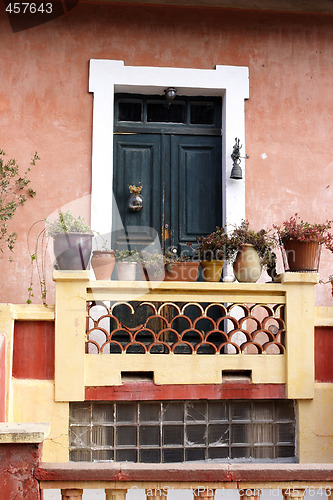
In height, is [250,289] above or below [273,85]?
below

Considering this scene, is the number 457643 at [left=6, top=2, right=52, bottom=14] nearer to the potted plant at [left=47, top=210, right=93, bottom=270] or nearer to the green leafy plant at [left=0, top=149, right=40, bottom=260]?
the green leafy plant at [left=0, top=149, right=40, bottom=260]

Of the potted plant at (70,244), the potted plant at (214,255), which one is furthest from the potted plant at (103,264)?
the potted plant at (214,255)

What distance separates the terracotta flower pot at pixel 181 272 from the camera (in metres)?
5.40

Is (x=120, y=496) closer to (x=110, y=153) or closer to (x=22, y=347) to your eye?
(x=22, y=347)

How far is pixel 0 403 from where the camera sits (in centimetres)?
464

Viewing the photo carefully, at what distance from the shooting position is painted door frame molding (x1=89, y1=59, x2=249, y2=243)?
642 cm

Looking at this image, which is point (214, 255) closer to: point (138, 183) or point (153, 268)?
point (153, 268)

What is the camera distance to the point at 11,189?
252 inches

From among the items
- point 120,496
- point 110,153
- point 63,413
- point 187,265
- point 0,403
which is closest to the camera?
point 120,496

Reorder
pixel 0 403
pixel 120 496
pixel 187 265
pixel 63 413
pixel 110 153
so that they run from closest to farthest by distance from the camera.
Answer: pixel 120 496 → pixel 0 403 → pixel 63 413 → pixel 187 265 → pixel 110 153

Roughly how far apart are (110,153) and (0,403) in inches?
117

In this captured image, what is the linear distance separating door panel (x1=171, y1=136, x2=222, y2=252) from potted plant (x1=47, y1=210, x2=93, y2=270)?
1677 millimetres

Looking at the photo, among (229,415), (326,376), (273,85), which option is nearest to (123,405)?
(229,415)

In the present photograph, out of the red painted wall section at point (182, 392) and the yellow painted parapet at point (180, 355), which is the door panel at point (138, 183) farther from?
the red painted wall section at point (182, 392)
